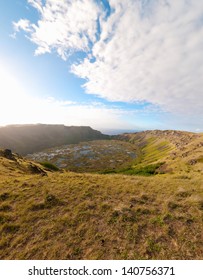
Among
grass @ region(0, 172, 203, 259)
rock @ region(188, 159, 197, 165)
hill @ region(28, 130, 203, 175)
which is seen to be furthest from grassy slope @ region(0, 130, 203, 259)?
rock @ region(188, 159, 197, 165)

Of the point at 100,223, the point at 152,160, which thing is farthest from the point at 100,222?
the point at 152,160

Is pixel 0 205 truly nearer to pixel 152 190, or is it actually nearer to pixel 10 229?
pixel 10 229

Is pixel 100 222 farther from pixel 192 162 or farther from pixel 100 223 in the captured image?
pixel 192 162

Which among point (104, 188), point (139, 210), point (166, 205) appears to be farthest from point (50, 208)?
point (166, 205)

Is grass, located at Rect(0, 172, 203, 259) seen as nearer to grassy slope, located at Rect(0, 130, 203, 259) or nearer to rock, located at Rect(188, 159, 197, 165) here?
grassy slope, located at Rect(0, 130, 203, 259)

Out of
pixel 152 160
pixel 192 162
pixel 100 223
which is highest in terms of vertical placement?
pixel 100 223

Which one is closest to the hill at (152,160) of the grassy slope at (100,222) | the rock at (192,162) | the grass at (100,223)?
the rock at (192,162)

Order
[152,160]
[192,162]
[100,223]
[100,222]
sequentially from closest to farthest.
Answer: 1. [100,223]
2. [100,222]
3. [192,162]
4. [152,160]

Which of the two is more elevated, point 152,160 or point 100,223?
point 100,223

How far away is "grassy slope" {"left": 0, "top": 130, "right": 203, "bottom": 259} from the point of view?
865 centimetres

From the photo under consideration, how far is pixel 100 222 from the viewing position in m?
11.1

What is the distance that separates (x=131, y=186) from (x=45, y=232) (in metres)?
10.6

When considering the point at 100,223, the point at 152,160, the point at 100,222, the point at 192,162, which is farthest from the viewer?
the point at 152,160

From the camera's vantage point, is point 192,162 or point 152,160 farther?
point 152,160
